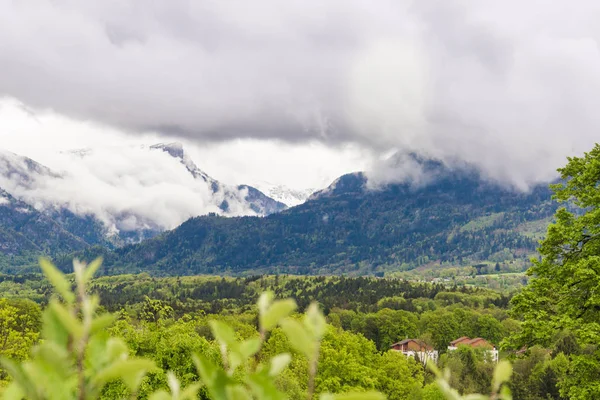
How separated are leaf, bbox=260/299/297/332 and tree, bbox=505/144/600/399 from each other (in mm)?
16697

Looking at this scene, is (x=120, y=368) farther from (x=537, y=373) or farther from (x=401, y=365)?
(x=537, y=373)

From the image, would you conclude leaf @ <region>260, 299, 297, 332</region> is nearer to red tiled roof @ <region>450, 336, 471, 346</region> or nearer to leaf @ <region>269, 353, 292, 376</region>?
leaf @ <region>269, 353, 292, 376</region>

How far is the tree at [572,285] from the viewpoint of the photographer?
56.1 ft

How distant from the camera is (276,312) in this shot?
94.4 inches

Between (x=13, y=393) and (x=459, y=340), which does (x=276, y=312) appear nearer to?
(x=13, y=393)

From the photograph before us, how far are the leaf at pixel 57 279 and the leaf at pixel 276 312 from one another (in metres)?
0.87

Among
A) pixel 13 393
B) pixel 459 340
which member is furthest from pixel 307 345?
pixel 459 340

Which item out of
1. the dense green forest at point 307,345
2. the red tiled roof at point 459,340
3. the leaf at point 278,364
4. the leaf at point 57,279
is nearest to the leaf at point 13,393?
the dense green forest at point 307,345

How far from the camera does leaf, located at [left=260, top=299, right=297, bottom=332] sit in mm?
2398

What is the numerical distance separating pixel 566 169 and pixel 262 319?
2095 centimetres

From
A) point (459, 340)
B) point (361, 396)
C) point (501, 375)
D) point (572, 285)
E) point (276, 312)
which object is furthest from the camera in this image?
point (459, 340)

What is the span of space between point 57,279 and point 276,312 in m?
0.97

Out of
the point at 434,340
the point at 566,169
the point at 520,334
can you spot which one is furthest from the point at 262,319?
the point at 434,340

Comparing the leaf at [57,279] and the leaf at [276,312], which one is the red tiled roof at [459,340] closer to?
the leaf at [276,312]
